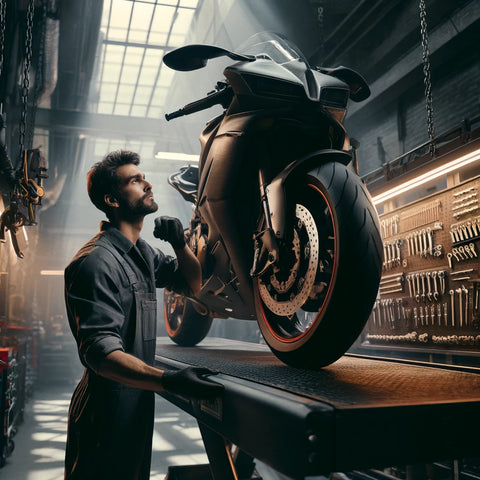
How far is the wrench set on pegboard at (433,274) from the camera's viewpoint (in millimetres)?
3189

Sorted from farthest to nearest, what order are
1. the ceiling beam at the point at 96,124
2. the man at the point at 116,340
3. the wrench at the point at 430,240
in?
the ceiling beam at the point at 96,124 < the wrench at the point at 430,240 < the man at the point at 116,340

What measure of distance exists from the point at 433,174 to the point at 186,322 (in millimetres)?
1735

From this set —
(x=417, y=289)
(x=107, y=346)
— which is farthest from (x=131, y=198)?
(x=417, y=289)

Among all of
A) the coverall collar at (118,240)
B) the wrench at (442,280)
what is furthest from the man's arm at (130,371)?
the wrench at (442,280)

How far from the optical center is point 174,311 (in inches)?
131

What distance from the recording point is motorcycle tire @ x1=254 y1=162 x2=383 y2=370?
146 cm

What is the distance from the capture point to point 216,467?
1765 mm

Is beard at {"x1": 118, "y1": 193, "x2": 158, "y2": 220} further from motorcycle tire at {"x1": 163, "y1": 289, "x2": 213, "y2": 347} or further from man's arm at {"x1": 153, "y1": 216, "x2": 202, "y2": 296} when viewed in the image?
motorcycle tire at {"x1": 163, "y1": 289, "x2": 213, "y2": 347}

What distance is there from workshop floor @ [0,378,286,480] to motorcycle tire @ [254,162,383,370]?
163 centimetres

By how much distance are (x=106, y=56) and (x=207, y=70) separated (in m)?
2.81

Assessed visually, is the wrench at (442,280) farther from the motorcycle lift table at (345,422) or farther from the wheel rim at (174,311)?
the motorcycle lift table at (345,422)

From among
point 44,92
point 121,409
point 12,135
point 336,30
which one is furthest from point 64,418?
point 336,30

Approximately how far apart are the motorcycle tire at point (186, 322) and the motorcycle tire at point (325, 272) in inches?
50.3

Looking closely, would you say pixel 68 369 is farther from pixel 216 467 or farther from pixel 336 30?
pixel 216 467
